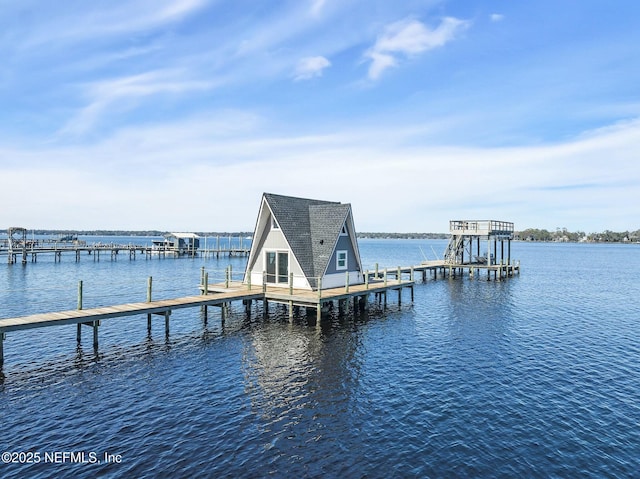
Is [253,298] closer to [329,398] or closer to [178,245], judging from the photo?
[329,398]

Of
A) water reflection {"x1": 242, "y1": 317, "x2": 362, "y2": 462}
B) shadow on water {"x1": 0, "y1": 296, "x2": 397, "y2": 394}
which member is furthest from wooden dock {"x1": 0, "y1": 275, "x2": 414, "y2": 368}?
water reflection {"x1": 242, "y1": 317, "x2": 362, "y2": 462}

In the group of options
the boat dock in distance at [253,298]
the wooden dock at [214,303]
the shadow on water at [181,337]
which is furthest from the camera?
the boat dock in distance at [253,298]

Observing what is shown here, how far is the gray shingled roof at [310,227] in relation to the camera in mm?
29531

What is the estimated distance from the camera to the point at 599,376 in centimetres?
1852

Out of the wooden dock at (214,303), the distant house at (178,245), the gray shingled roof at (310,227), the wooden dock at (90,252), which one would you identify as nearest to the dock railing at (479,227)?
the wooden dock at (214,303)

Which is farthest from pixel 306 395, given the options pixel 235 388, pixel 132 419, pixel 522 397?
pixel 522 397

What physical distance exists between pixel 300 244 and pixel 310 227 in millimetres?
2348

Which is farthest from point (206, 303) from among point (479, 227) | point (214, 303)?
point (479, 227)

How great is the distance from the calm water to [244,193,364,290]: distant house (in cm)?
317

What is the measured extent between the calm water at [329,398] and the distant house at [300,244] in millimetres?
3169

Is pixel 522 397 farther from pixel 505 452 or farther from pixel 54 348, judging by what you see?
pixel 54 348

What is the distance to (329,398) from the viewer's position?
1575 cm

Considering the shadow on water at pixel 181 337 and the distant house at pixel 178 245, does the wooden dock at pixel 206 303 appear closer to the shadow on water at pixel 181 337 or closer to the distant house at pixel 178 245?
the shadow on water at pixel 181 337

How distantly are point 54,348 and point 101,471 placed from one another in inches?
490
